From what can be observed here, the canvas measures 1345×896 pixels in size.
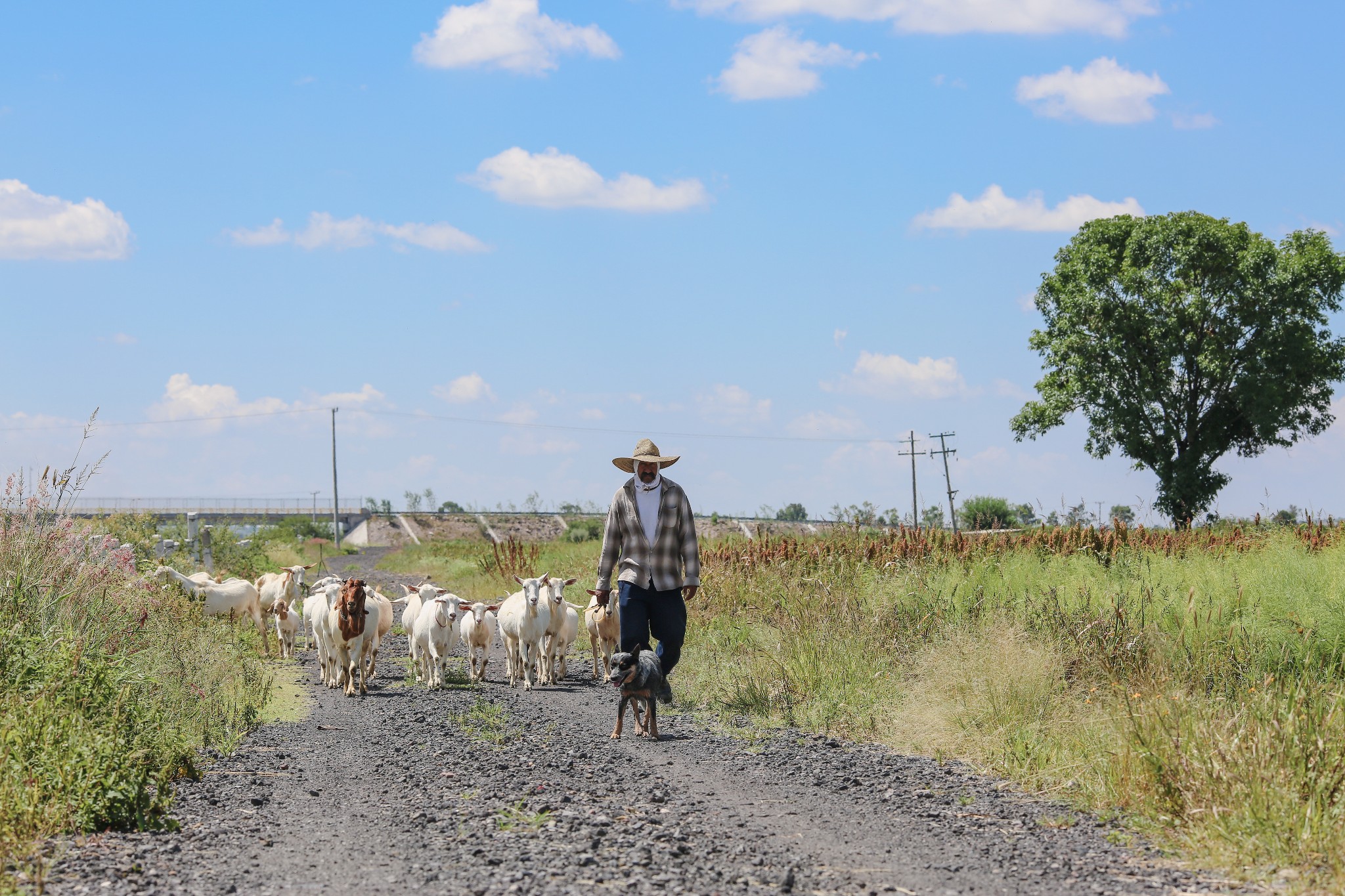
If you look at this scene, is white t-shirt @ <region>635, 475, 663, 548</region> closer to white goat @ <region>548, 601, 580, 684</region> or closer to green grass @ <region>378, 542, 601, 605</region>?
white goat @ <region>548, 601, 580, 684</region>

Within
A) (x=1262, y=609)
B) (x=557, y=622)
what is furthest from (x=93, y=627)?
(x=1262, y=609)

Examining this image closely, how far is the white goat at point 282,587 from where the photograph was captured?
729 inches

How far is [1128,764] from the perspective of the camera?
22.3 ft

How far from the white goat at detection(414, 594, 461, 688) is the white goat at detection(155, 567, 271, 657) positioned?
15.4ft

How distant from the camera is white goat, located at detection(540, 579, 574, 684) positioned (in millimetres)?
14492

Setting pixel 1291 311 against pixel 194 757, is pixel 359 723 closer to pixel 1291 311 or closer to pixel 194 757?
pixel 194 757

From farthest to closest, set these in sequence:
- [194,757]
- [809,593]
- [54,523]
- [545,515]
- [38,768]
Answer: [545,515] < [809,593] < [54,523] < [194,757] < [38,768]

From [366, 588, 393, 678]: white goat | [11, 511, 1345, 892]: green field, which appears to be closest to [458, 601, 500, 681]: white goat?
[366, 588, 393, 678]: white goat

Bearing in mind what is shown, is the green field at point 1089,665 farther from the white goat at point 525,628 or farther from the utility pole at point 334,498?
the utility pole at point 334,498

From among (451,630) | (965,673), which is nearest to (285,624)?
(451,630)

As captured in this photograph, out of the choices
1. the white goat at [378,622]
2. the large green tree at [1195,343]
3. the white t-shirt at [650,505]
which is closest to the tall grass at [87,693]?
the white goat at [378,622]

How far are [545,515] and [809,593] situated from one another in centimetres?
5133

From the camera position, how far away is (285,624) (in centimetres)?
1830

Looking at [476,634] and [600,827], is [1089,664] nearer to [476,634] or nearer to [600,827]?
[600,827]
